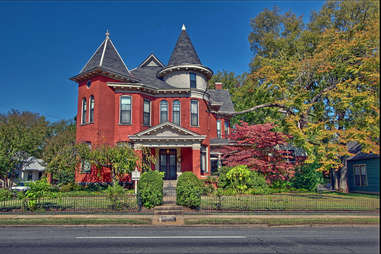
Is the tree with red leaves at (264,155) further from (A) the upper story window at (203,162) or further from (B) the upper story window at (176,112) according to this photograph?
(B) the upper story window at (176,112)

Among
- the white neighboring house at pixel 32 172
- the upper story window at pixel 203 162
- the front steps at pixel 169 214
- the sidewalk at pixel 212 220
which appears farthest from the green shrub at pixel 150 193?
the white neighboring house at pixel 32 172

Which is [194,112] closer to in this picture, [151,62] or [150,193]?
[151,62]

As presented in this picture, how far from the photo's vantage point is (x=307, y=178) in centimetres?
2597

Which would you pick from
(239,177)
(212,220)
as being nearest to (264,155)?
(239,177)

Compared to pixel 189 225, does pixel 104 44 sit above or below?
above

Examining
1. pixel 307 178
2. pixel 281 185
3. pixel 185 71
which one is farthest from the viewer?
pixel 185 71

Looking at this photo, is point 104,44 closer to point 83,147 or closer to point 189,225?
point 83,147

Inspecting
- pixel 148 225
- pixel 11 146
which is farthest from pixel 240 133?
pixel 11 146

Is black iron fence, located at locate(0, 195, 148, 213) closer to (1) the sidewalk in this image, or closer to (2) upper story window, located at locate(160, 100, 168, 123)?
(1) the sidewalk

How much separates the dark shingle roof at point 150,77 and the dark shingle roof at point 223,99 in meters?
7.77

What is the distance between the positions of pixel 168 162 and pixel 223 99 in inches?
567

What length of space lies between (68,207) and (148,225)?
6154 mm

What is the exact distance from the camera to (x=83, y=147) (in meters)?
21.8

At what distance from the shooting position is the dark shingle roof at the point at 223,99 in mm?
35197
